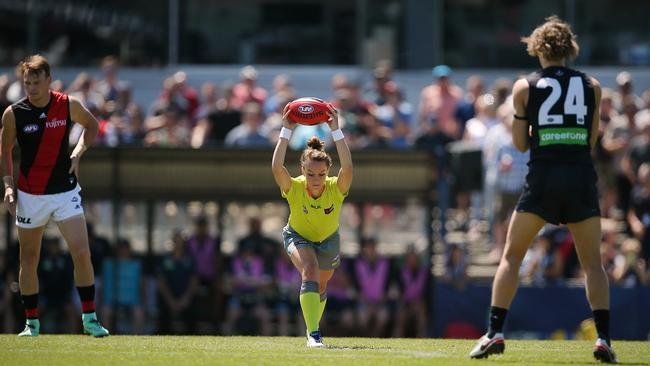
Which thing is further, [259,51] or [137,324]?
[259,51]

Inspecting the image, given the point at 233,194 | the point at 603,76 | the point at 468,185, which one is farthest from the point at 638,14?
the point at 233,194

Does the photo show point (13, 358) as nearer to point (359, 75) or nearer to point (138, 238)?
point (138, 238)

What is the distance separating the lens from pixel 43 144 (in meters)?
10.0

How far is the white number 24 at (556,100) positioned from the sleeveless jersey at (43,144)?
381 centimetres

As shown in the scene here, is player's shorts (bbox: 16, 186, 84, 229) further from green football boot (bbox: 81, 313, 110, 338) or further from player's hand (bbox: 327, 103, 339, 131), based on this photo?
player's hand (bbox: 327, 103, 339, 131)

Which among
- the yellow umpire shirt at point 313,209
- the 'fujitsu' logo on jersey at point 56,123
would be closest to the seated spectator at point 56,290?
the 'fujitsu' logo on jersey at point 56,123

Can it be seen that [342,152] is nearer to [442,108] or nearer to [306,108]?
[306,108]

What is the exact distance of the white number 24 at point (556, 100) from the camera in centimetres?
850

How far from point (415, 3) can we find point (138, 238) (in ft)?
22.6

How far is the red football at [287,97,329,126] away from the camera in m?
9.70

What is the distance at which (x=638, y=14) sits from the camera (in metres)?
21.5

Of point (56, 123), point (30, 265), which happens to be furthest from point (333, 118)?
point (30, 265)

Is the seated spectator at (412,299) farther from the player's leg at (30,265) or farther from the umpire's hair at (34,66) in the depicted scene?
the umpire's hair at (34,66)

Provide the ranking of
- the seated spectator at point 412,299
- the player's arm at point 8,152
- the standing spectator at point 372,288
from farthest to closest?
the standing spectator at point 372,288 → the seated spectator at point 412,299 → the player's arm at point 8,152
